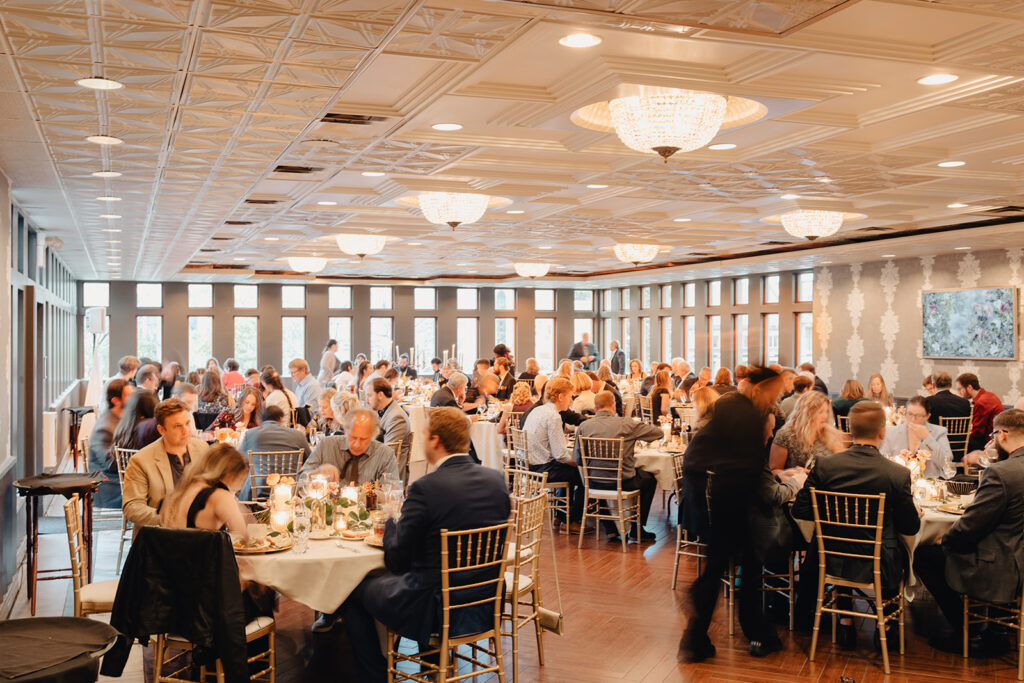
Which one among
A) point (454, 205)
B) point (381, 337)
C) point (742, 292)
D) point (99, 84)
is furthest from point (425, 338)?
point (99, 84)

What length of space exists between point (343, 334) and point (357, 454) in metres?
18.5

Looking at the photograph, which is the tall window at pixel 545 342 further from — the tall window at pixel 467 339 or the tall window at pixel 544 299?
the tall window at pixel 467 339

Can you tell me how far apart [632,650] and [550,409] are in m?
3.40

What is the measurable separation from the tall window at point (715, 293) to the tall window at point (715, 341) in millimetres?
333

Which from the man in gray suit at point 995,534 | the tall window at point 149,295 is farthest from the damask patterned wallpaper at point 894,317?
the tall window at point 149,295

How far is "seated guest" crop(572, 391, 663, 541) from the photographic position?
26.5ft

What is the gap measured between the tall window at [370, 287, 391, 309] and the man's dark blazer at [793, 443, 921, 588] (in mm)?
19908

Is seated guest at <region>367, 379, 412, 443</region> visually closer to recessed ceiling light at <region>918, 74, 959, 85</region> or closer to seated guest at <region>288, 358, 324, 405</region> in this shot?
seated guest at <region>288, 358, 324, 405</region>

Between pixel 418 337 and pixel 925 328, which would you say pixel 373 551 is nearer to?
pixel 925 328

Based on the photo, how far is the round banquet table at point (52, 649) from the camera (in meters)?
2.88

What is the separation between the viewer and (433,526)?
4.14m

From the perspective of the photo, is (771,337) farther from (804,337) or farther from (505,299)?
(505,299)

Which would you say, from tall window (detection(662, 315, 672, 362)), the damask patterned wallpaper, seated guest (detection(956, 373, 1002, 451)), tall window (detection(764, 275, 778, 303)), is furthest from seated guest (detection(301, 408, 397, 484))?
tall window (detection(662, 315, 672, 362))

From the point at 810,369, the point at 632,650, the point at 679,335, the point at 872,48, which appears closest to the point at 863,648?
the point at 632,650
